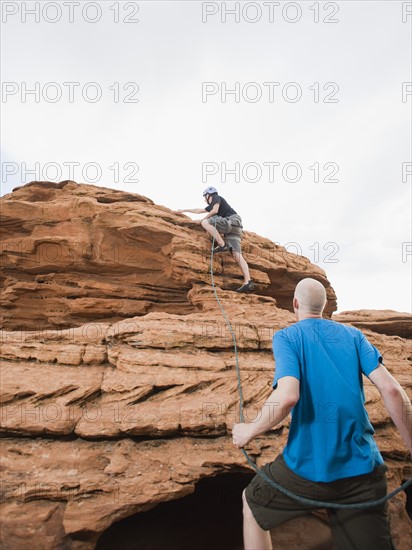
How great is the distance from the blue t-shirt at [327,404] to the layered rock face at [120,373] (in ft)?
8.77

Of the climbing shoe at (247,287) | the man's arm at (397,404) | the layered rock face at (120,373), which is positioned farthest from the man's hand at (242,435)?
the climbing shoe at (247,287)

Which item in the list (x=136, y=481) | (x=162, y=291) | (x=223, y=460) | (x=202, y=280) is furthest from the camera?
(x=162, y=291)

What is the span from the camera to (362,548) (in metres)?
2.58

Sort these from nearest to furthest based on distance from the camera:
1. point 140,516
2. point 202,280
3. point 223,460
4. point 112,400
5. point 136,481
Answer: point 136,481, point 223,460, point 112,400, point 140,516, point 202,280

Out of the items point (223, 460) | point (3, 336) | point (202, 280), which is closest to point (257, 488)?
point (223, 460)

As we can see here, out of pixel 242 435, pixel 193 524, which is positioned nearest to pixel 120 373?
pixel 193 524

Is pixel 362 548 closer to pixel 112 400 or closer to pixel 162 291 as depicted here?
pixel 112 400

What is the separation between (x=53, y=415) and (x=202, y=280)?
5.62 m

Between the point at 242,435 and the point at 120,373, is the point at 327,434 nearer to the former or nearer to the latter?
the point at 242,435

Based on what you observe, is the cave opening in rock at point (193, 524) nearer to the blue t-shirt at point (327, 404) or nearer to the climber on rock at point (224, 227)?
the blue t-shirt at point (327, 404)

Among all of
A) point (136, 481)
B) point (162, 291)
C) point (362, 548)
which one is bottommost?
point (136, 481)

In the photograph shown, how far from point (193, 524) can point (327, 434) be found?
5.20 metres

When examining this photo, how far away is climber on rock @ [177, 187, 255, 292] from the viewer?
10148mm

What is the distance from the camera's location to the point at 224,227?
1023 cm
